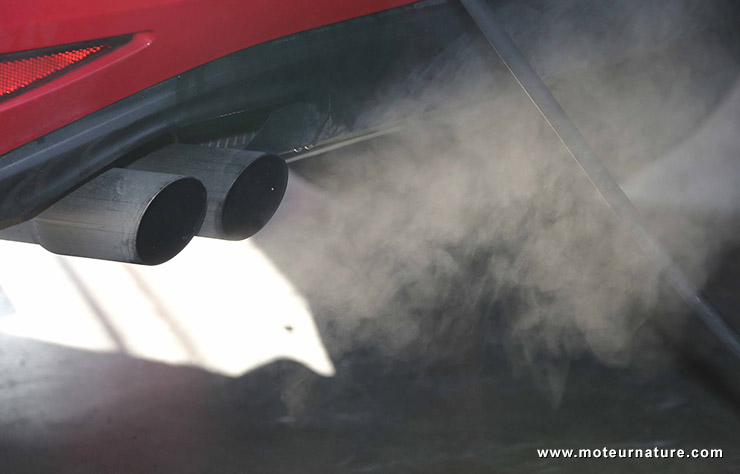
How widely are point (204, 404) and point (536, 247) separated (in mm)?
1136

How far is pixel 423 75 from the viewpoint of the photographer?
2059 millimetres

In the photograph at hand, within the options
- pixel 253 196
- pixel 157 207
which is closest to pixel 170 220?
pixel 157 207

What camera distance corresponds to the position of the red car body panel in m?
1.46

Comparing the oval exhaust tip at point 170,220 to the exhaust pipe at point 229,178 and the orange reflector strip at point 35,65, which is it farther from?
the orange reflector strip at point 35,65

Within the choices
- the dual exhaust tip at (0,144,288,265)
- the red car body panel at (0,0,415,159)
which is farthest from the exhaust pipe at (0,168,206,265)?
the red car body panel at (0,0,415,159)

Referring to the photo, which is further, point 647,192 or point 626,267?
point 647,192

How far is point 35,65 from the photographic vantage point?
1488mm

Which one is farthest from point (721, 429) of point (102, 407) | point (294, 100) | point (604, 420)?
point (102, 407)

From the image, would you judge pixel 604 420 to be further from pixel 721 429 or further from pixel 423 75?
pixel 423 75

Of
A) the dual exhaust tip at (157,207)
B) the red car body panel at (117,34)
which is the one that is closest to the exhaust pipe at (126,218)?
the dual exhaust tip at (157,207)

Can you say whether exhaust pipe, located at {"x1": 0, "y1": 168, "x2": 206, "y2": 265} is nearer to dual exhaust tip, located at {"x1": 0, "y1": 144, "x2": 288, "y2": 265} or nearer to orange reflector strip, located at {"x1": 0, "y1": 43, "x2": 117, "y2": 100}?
dual exhaust tip, located at {"x1": 0, "y1": 144, "x2": 288, "y2": 265}

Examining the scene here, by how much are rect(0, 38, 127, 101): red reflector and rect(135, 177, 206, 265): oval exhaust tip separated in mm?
283

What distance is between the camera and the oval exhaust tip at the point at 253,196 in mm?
1813

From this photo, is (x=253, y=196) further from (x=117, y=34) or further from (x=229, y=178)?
(x=117, y=34)
